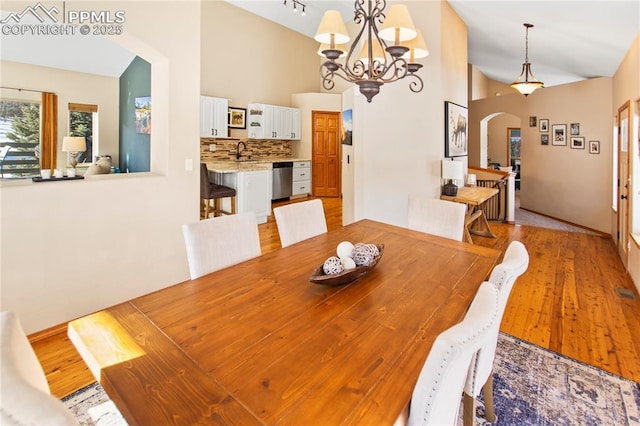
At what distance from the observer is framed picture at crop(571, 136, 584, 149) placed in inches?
243

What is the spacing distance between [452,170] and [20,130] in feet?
22.7

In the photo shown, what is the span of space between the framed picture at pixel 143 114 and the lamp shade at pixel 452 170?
4106 millimetres

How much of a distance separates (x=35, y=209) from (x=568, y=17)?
499 centimetres

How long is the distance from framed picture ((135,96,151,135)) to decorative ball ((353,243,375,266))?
448 centimetres

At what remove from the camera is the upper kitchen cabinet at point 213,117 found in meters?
6.77

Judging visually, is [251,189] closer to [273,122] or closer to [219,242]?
[273,122]

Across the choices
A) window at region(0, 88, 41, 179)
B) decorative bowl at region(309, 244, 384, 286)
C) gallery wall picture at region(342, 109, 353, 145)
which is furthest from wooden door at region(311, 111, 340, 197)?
decorative bowl at region(309, 244, 384, 286)

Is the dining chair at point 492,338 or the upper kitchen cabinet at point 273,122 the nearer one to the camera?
the dining chair at point 492,338

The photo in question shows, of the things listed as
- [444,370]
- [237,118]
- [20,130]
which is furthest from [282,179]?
[444,370]

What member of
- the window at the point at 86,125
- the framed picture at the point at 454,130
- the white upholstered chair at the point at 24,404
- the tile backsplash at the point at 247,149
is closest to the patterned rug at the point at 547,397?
the white upholstered chair at the point at 24,404

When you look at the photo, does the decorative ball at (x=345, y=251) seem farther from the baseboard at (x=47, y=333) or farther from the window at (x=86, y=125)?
the window at (x=86, y=125)

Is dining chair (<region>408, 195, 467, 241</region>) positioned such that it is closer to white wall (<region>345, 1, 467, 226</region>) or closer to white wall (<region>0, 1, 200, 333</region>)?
white wall (<region>345, 1, 467, 226</region>)

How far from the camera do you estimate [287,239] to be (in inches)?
92.7

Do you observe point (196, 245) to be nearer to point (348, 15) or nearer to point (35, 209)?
point (35, 209)
